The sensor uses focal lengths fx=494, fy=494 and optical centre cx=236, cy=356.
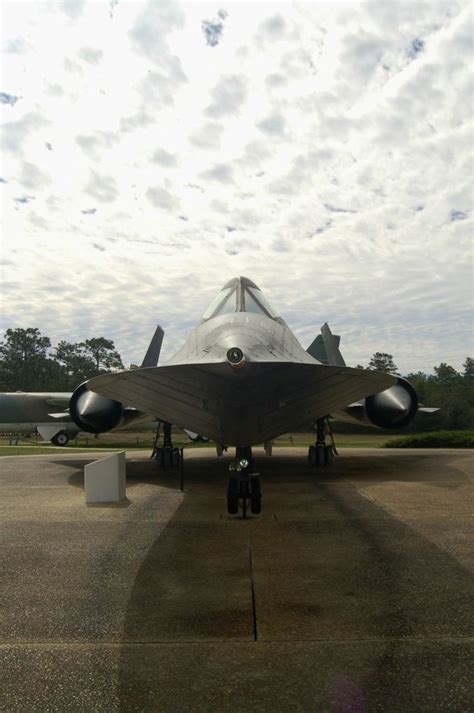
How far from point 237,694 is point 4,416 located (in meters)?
30.2

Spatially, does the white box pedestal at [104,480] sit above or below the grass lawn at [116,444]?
above

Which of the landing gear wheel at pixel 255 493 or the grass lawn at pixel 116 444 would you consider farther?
the grass lawn at pixel 116 444

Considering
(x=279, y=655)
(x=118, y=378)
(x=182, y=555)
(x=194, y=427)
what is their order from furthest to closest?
(x=194, y=427)
(x=182, y=555)
(x=118, y=378)
(x=279, y=655)

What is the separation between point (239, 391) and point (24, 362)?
3377 inches

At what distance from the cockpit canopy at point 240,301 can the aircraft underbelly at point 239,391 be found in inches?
93.8

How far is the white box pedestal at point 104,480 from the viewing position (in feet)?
26.9

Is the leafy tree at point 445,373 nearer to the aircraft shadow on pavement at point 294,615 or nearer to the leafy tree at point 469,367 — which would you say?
Result: the leafy tree at point 469,367

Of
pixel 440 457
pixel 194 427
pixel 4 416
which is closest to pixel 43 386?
pixel 4 416

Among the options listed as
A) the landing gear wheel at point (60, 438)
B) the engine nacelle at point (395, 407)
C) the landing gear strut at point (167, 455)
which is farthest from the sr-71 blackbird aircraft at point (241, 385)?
the landing gear wheel at point (60, 438)

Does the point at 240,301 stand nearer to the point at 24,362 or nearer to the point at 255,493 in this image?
the point at 255,493

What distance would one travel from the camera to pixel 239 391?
5020mm

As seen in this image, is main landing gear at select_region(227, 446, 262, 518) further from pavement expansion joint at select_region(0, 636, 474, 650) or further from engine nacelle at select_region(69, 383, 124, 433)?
engine nacelle at select_region(69, 383, 124, 433)

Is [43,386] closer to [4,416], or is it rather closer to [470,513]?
[4,416]

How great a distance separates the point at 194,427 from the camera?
6.43 m
